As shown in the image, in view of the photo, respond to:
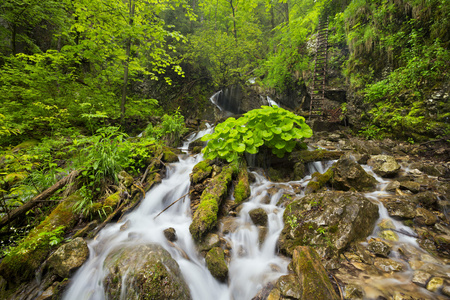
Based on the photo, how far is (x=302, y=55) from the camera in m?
11.5

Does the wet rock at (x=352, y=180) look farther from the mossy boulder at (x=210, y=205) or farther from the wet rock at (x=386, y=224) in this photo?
the mossy boulder at (x=210, y=205)

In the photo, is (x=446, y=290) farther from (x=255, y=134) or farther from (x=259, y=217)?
(x=255, y=134)

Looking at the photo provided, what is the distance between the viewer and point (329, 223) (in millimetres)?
2570

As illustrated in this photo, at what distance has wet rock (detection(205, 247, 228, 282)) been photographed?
229 cm

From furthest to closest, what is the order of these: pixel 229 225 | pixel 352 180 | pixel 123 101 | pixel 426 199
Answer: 1. pixel 123 101
2. pixel 352 180
3. pixel 229 225
4. pixel 426 199

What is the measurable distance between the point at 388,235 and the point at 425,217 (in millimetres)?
784

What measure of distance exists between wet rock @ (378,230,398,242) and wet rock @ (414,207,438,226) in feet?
1.88

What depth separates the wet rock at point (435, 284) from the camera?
5.65 feet

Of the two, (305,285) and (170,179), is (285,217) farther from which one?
(170,179)

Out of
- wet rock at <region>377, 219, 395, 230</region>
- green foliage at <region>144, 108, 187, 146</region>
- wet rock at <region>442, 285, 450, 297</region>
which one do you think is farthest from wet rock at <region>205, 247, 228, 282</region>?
green foliage at <region>144, 108, 187, 146</region>

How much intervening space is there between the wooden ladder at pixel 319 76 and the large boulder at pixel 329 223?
25.9ft

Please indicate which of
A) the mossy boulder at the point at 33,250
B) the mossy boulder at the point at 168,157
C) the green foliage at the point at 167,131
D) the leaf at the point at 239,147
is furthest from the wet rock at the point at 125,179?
the green foliage at the point at 167,131

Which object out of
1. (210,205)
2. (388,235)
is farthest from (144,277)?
(388,235)

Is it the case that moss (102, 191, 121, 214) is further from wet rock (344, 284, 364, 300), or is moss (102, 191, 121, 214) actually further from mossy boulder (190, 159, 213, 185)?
wet rock (344, 284, 364, 300)
